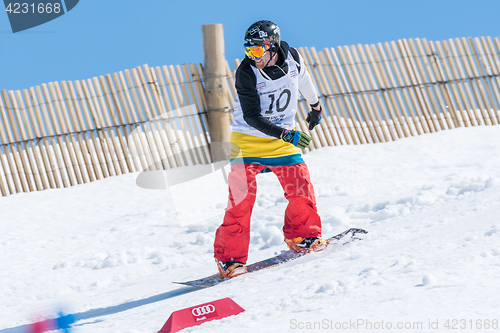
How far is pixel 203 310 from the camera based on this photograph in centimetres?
219

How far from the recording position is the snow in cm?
194

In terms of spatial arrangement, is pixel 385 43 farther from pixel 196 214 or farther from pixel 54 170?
pixel 54 170

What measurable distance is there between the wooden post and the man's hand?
3648 millimetres

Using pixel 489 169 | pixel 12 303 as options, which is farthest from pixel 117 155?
pixel 489 169

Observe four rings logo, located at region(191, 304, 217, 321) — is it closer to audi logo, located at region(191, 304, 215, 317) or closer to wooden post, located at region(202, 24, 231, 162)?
audi logo, located at region(191, 304, 215, 317)

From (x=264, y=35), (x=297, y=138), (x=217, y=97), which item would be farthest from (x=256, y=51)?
(x=217, y=97)

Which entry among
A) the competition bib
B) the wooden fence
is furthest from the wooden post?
the competition bib

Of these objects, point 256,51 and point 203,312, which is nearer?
point 203,312

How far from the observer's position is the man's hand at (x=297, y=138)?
2889mm

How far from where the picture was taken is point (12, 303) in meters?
3.29

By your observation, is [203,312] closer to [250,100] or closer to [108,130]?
[250,100]

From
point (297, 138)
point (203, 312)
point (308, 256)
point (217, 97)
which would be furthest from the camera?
point (217, 97)

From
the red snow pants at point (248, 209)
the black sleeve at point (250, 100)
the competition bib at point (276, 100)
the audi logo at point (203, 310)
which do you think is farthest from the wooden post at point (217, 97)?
the audi logo at point (203, 310)

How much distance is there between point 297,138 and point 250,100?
396mm
